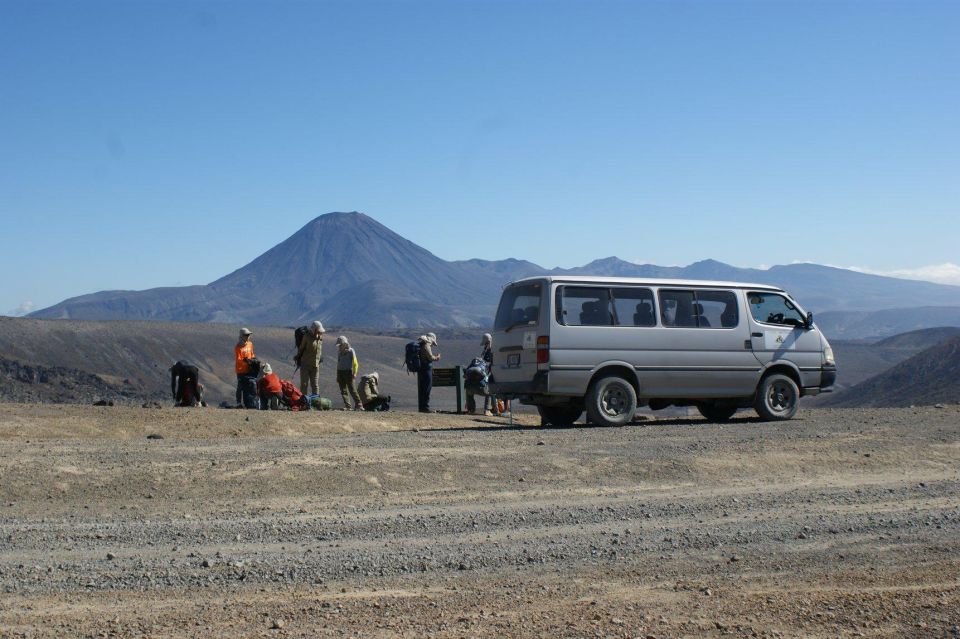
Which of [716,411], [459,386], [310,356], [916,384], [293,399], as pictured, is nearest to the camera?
[716,411]

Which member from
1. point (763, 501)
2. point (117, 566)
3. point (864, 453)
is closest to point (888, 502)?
point (763, 501)

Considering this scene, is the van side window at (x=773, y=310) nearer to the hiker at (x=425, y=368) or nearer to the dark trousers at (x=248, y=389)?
the hiker at (x=425, y=368)

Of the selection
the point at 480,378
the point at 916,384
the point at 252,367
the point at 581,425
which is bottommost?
the point at 916,384

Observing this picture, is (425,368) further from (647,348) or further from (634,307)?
(647,348)

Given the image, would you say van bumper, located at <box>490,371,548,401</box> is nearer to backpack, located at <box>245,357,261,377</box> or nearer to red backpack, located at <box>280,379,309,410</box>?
red backpack, located at <box>280,379,309,410</box>

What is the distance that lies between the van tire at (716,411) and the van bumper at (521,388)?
12.2 feet

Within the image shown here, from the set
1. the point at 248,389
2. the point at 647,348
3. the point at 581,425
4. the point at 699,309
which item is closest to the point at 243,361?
the point at 248,389

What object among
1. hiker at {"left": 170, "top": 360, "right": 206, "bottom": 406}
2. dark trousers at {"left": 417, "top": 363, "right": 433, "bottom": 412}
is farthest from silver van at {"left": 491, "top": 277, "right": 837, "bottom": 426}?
hiker at {"left": 170, "top": 360, "right": 206, "bottom": 406}

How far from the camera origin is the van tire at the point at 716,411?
738 inches

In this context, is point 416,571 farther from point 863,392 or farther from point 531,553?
point 863,392

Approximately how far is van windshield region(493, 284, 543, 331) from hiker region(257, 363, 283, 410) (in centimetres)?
514

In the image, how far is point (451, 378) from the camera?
2359 centimetres

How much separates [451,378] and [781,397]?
7.86 meters

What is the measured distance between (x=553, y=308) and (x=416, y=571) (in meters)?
8.95
